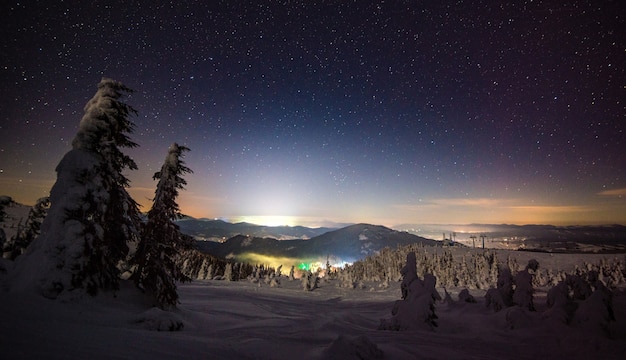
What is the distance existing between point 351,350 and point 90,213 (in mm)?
12233

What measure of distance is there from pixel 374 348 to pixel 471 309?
2284 centimetres

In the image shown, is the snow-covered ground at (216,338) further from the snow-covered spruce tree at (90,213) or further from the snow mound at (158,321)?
the snow-covered spruce tree at (90,213)

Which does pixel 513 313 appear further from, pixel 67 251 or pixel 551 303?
pixel 67 251

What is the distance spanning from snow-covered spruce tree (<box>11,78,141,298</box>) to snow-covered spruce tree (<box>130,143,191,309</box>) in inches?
49.5

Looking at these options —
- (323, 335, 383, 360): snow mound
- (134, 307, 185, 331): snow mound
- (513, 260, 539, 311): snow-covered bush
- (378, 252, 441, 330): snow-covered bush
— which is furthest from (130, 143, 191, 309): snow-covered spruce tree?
(513, 260, 539, 311): snow-covered bush

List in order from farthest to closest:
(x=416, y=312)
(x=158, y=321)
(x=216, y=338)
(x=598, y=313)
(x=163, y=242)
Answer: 1. (x=416, y=312)
2. (x=598, y=313)
3. (x=163, y=242)
4. (x=216, y=338)
5. (x=158, y=321)

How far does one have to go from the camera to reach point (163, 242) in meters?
16.3

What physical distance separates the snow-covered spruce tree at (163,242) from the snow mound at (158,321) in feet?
13.2

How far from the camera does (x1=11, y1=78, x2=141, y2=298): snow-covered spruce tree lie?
11492mm

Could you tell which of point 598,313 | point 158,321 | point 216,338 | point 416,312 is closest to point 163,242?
point 158,321

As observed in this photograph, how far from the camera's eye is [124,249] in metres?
14.3

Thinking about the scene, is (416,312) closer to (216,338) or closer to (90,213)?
(216,338)

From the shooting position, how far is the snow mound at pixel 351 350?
9289 millimetres

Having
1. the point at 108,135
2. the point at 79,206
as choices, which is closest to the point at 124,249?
the point at 79,206
